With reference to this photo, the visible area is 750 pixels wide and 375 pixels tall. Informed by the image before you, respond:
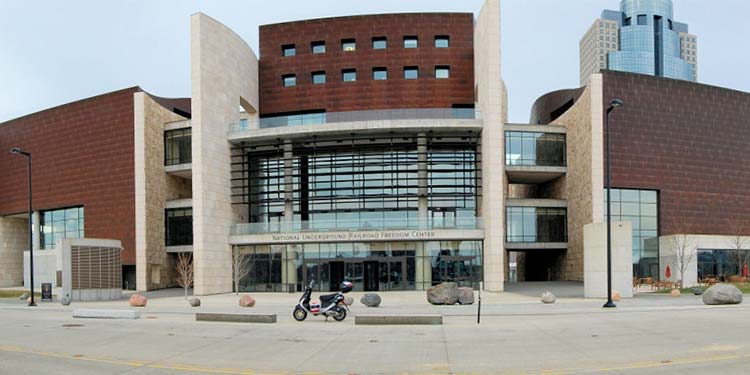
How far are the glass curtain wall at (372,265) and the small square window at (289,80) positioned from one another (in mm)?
15454

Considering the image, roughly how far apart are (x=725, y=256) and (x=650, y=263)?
589 cm

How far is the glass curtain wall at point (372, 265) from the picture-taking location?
44.0m

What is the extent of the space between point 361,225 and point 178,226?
17.8 meters

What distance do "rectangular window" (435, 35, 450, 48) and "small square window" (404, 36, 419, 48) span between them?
5.59 ft

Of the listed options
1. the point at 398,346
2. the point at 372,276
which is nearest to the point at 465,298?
the point at 398,346

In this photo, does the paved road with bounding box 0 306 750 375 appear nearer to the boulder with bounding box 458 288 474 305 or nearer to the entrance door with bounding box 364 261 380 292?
the boulder with bounding box 458 288 474 305

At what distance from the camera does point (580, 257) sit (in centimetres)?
4950

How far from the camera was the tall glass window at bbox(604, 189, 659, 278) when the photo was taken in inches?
2013

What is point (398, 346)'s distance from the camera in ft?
51.0

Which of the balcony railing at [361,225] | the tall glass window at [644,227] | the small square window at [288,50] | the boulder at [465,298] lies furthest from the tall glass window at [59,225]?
the tall glass window at [644,227]

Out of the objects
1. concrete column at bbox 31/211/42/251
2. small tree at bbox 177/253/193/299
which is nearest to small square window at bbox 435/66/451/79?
small tree at bbox 177/253/193/299

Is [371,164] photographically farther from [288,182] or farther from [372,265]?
[372,265]

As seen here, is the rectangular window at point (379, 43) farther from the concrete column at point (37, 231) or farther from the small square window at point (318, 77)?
the concrete column at point (37, 231)

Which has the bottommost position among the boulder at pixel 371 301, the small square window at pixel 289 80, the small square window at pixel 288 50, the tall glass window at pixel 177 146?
the boulder at pixel 371 301
